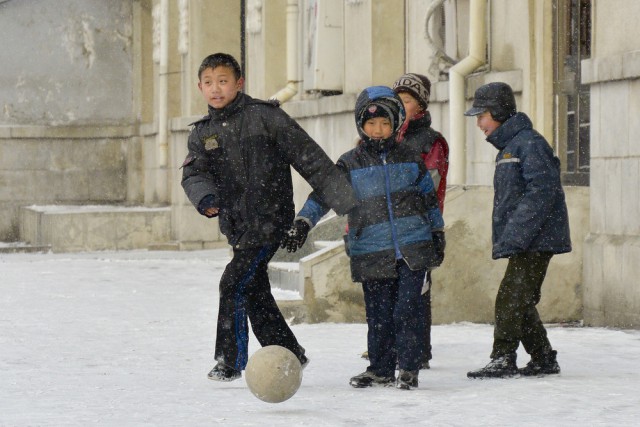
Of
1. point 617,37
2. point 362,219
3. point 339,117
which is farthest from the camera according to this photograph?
point 339,117

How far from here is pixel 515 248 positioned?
6.46m

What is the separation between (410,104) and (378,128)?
2.47ft

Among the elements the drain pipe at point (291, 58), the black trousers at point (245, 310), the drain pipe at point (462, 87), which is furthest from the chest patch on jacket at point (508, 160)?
the drain pipe at point (291, 58)

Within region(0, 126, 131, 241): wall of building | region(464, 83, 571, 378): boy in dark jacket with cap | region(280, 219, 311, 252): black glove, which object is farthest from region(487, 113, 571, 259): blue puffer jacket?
region(0, 126, 131, 241): wall of building

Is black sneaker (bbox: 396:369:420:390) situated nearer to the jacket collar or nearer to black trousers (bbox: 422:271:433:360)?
black trousers (bbox: 422:271:433:360)

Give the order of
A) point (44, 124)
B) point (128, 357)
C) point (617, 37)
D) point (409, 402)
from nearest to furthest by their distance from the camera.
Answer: point (409, 402) < point (128, 357) < point (617, 37) < point (44, 124)

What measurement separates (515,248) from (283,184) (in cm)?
114

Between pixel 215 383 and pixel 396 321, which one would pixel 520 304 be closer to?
pixel 396 321

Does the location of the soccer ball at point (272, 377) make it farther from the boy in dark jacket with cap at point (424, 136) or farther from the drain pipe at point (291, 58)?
the drain pipe at point (291, 58)

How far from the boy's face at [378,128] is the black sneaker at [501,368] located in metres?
1.25

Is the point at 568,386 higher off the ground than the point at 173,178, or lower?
lower

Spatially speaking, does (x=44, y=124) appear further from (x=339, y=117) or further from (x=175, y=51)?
(x=339, y=117)

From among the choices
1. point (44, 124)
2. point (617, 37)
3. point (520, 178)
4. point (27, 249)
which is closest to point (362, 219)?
point (520, 178)

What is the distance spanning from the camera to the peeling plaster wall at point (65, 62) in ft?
72.4
